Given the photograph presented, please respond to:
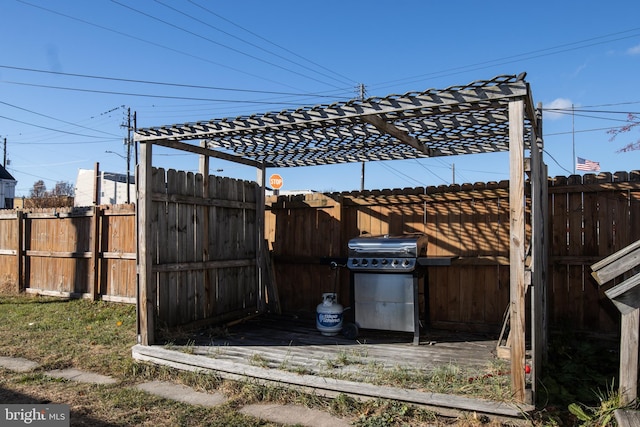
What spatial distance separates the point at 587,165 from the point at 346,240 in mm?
10039

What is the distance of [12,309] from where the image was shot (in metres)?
7.64

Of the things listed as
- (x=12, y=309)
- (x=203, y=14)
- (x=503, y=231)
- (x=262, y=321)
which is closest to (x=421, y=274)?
(x=503, y=231)

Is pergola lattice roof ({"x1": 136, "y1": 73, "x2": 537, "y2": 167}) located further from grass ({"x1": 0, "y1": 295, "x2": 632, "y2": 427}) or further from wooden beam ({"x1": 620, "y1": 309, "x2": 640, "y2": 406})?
grass ({"x1": 0, "y1": 295, "x2": 632, "y2": 427})

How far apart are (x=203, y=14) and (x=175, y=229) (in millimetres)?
11269

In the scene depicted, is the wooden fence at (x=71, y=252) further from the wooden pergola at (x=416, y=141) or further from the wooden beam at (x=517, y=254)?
the wooden beam at (x=517, y=254)

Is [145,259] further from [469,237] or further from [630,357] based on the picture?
[630,357]

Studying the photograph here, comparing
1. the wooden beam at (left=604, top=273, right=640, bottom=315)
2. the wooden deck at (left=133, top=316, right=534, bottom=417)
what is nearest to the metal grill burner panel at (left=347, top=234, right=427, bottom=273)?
the wooden deck at (left=133, top=316, right=534, bottom=417)

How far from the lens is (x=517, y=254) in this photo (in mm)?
3215

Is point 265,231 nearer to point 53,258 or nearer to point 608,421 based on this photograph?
point 53,258

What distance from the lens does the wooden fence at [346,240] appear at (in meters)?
4.91

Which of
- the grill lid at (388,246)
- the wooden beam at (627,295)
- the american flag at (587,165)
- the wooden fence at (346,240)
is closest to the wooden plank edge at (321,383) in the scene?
the wooden fence at (346,240)

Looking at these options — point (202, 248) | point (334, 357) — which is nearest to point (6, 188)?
point (202, 248)

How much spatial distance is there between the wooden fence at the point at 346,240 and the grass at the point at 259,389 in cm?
82

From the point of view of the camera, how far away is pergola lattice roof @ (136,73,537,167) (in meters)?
3.57
